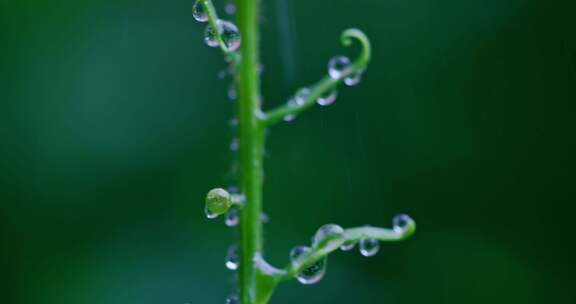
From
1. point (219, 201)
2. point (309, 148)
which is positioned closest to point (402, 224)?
point (219, 201)

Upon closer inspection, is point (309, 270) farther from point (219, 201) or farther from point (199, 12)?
point (199, 12)

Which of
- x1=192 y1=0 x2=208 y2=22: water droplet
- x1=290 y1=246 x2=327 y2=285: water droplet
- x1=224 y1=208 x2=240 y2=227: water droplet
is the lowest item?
x1=290 y1=246 x2=327 y2=285: water droplet

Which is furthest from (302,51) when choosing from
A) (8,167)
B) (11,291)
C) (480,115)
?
(11,291)

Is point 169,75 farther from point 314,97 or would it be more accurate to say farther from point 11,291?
point 314,97

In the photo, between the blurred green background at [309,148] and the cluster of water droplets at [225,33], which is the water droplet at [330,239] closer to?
the cluster of water droplets at [225,33]

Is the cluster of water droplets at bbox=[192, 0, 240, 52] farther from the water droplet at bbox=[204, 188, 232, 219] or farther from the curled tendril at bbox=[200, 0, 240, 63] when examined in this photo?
the water droplet at bbox=[204, 188, 232, 219]

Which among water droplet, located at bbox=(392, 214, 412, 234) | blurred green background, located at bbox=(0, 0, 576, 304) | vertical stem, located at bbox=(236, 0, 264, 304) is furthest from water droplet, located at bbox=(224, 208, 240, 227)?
blurred green background, located at bbox=(0, 0, 576, 304)
